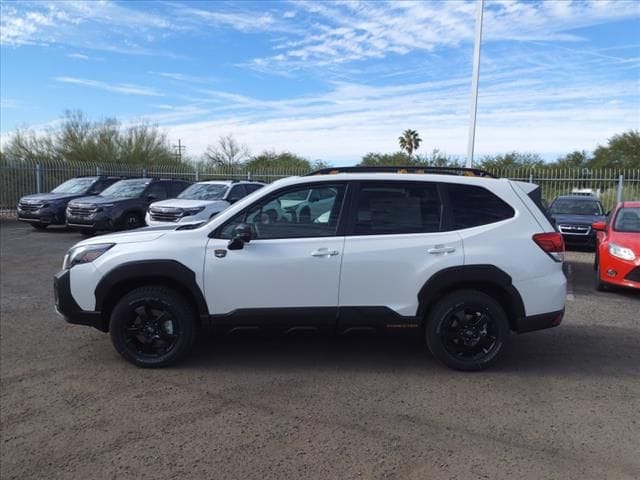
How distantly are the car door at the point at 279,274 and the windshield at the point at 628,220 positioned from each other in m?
6.01

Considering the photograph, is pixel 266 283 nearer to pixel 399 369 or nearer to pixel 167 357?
pixel 167 357

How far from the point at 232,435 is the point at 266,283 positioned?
135 cm

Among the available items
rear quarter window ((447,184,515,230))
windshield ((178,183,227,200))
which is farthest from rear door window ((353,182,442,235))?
windshield ((178,183,227,200))

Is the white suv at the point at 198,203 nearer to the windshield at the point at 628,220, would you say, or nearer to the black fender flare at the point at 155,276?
Result: the black fender flare at the point at 155,276

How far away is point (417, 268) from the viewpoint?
4.51m

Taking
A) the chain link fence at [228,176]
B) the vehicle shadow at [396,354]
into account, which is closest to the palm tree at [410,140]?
the chain link fence at [228,176]

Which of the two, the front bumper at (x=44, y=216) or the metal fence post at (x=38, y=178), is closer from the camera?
the front bumper at (x=44, y=216)

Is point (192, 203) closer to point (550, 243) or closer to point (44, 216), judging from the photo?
point (44, 216)

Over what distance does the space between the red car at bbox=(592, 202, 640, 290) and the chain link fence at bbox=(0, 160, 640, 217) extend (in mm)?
9725

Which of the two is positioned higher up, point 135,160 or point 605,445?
point 135,160

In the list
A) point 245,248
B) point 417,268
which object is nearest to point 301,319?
point 245,248

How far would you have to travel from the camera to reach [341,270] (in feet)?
14.7

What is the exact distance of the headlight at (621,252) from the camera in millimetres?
7582

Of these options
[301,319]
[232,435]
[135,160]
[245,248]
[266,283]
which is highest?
[135,160]
